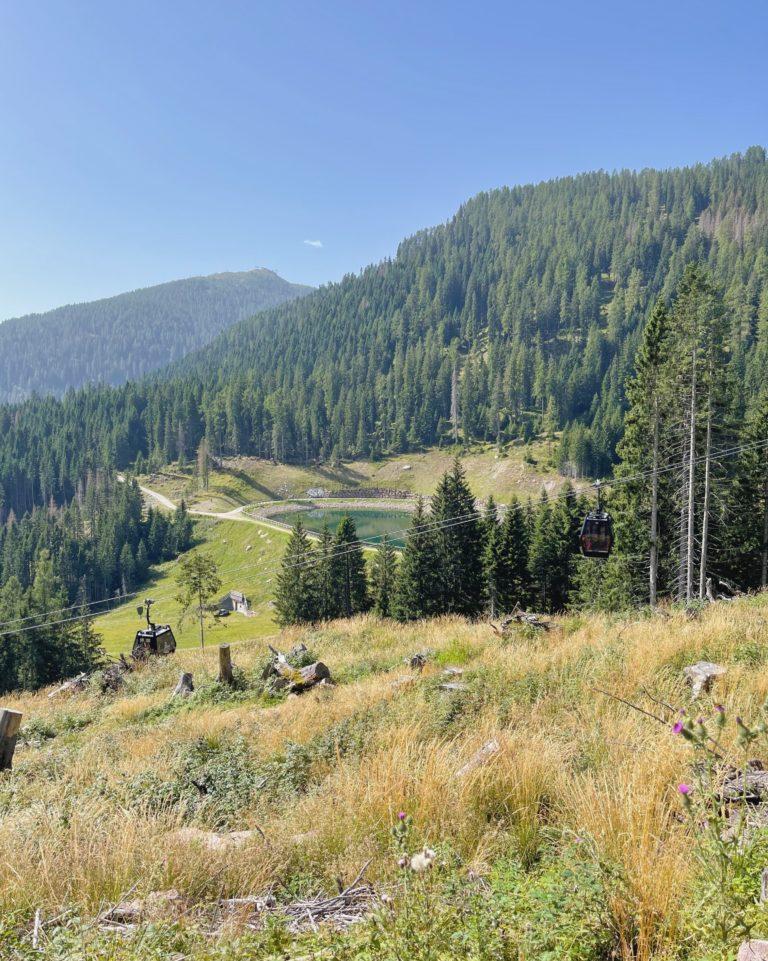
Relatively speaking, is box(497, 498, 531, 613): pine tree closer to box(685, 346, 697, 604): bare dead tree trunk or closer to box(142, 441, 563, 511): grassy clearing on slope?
box(685, 346, 697, 604): bare dead tree trunk

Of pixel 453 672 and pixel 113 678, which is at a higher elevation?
pixel 453 672

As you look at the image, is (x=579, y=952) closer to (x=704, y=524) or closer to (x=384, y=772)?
(x=384, y=772)

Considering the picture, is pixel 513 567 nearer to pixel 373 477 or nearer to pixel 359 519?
pixel 359 519

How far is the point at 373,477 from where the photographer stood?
437 feet

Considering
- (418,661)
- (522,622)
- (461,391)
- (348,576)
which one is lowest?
(348,576)

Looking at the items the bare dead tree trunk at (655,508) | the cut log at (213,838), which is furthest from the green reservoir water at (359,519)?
the cut log at (213,838)

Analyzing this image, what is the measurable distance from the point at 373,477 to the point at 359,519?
33.1 m

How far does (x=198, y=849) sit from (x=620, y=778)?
2979 millimetres

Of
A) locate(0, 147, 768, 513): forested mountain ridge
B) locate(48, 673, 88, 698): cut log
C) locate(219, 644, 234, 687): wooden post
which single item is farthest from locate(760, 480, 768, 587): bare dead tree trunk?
locate(0, 147, 768, 513): forested mountain ridge

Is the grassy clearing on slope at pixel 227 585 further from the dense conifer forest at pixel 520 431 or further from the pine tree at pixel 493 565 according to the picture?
the pine tree at pixel 493 565

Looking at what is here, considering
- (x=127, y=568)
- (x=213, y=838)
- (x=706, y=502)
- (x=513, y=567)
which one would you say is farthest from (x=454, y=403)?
(x=213, y=838)

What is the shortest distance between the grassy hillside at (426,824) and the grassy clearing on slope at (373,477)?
326ft

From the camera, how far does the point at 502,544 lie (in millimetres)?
39719

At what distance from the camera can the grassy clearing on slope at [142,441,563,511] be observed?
109 metres
